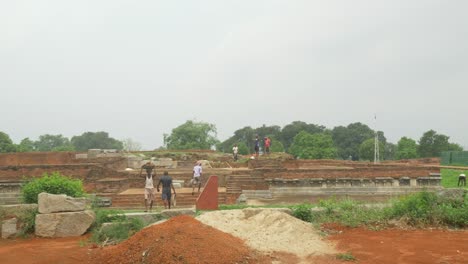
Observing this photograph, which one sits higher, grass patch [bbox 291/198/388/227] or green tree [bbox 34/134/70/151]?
green tree [bbox 34/134/70/151]

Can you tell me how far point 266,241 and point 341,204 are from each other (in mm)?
2687

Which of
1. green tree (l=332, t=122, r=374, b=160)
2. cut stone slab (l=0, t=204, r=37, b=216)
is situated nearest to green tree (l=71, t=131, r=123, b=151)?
green tree (l=332, t=122, r=374, b=160)

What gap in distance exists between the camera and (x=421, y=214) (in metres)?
7.76

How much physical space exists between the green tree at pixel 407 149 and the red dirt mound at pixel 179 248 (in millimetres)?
36965

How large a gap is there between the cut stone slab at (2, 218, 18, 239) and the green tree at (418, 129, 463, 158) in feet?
121

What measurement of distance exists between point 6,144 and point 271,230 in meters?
35.5

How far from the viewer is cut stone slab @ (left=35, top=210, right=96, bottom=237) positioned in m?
7.72

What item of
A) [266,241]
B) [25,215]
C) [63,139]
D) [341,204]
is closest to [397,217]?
[341,204]

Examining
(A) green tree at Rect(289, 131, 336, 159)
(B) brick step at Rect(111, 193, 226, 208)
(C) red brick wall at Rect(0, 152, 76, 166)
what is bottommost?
(B) brick step at Rect(111, 193, 226, 208)

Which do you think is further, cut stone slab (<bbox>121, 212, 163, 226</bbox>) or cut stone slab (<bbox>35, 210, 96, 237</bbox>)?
cut stone slab (<bbox>121, 212, 163, 226</bbox>)

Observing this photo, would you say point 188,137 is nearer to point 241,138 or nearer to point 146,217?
point 241,138

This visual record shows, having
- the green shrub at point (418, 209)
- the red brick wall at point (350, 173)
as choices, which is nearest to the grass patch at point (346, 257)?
the green shrub at point (418, 209)

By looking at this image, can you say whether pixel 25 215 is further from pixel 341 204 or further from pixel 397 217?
pixel 397 217

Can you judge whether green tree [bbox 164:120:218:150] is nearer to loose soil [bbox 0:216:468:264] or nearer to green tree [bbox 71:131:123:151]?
green tree [bbox 71:131:123:151]
